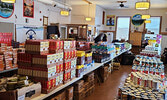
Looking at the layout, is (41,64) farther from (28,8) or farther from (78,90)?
(28,8)

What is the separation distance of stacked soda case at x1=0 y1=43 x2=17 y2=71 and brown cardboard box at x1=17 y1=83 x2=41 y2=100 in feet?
6.21

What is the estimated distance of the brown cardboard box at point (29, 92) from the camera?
2.27 metres

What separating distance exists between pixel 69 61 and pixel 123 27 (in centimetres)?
1290

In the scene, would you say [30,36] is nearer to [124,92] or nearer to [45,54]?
[45,54]

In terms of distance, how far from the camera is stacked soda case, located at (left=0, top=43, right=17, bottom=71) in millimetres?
Answer: 4055

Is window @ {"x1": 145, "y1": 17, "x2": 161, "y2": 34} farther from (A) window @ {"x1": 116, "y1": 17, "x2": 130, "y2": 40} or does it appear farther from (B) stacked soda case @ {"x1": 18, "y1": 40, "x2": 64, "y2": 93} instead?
(B) stacked soda case @ {"x1": 18, "y1": 40, "x2": 64, "y2": 93}

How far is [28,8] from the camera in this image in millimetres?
8961

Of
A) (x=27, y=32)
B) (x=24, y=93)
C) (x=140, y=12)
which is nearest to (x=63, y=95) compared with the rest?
(x=24, y=93)

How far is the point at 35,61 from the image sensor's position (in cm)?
280

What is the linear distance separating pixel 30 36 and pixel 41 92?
7078 millimetres

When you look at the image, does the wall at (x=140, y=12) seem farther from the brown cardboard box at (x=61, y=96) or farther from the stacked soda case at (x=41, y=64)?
the stacked soda case at (x=41, y=64)

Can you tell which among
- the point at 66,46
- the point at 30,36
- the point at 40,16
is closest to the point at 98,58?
the point at 66,46

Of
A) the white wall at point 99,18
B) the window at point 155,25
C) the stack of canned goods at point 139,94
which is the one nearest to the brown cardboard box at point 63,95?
the stack of canned goods at point 139,94

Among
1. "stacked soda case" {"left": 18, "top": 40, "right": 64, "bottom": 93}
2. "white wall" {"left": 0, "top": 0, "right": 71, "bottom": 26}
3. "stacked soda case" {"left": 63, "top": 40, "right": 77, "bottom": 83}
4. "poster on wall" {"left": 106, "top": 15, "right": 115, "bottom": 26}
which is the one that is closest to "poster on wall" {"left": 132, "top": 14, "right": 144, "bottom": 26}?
"poster on wall" {"left": 106, "top": 15, "right": 115, "bottom": 26}
